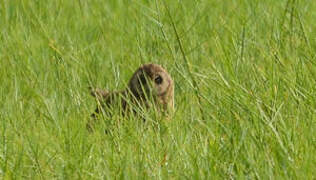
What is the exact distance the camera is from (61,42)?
6594 millimetres

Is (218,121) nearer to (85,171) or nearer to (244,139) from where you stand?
(244,139)

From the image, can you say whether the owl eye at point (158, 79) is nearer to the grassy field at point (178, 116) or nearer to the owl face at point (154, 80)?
the owl face at point (154, 80)

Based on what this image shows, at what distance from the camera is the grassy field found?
4074 mm

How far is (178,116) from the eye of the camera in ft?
16.2

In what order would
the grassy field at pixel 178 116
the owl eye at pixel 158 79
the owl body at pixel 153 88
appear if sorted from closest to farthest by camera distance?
the grassy field at pixel 178 116 → the owl body at pixel 153 88 → the owl eye at pixel 158 79

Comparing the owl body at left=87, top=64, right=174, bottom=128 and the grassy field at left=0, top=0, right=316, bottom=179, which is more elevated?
the grassy field at left=0, top=0, right=316, bottom=179

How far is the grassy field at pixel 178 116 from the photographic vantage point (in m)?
4.07

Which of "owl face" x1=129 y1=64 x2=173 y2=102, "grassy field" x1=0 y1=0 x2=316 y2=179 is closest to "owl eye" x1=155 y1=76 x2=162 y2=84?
"owl face" x1=129 y1=64 x2=173 y2=102

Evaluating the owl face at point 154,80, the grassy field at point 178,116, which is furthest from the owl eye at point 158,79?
the grassy field at point 178,116

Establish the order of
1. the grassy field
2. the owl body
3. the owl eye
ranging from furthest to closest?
the owl eye
the owl body
the grassy field

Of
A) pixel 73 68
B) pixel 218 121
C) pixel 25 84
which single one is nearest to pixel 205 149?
pixel 218 121

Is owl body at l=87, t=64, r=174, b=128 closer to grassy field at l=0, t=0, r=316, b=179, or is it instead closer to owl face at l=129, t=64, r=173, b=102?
owl face at l=129, t=64, r=173, b=102

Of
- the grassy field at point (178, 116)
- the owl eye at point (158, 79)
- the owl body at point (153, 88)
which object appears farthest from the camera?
the owl eye at point (158, 79)

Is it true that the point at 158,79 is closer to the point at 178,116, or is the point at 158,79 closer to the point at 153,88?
the point at 153,88
